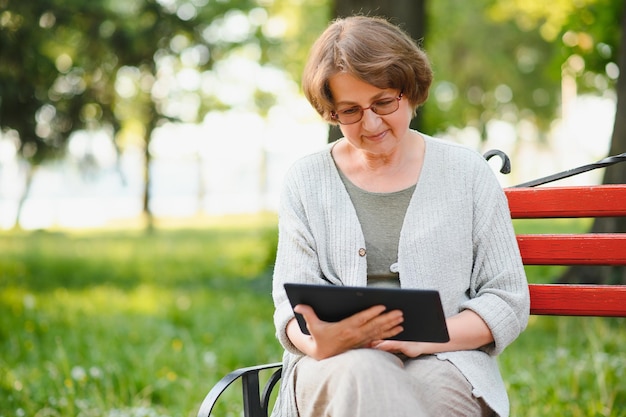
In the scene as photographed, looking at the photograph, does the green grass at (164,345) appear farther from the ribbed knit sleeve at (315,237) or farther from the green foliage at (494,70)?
the green foliage at (494,70)

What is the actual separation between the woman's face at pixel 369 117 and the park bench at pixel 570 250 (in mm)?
493

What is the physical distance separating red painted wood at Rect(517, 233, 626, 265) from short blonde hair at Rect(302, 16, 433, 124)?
23.7 inches

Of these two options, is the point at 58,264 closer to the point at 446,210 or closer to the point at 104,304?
the point at 104,304

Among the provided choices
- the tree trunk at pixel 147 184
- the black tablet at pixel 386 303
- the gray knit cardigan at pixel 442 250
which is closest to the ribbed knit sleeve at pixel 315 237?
the gray knit cardigan at pixel 442 250

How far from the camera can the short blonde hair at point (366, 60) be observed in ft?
8.32

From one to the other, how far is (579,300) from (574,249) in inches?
Result: 6.1

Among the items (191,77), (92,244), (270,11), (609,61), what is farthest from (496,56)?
(609,61)

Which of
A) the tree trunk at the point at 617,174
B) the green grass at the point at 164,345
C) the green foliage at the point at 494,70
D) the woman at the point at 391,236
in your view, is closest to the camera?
the woman at the point at 391,236

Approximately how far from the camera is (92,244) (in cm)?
1541

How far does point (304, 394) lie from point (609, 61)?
16.4 ft

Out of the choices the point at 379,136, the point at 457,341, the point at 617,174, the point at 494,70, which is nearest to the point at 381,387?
the point at 457,341

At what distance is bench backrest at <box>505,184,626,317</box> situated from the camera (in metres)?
2.74

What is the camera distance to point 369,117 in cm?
259

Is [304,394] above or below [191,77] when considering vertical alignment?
below
